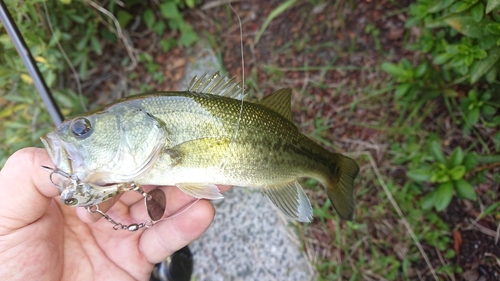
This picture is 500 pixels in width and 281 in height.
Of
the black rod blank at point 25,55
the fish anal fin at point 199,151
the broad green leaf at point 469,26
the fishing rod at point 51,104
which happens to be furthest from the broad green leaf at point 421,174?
the black rod blank at point 25,55

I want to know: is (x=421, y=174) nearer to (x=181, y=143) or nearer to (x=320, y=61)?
(x=320, y=61)

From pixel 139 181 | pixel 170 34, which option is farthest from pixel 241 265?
pixel 170 34

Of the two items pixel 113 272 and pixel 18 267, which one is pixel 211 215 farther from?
pixel 18 267

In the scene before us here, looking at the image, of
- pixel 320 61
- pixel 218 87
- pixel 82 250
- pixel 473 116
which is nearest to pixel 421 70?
pixel 473 116

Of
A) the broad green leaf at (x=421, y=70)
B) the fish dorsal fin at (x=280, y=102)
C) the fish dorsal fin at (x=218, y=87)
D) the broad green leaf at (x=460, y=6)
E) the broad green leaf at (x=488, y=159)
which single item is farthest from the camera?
the broad green leaf at (x=421, y=70)

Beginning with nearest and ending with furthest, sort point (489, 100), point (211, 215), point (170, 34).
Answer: point (211, 215), point (489, 100), point (170, 34)

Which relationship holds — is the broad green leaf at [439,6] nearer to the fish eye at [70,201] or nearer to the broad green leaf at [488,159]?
the broad green leaf at [488,159]

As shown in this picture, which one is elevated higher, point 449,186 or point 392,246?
point 449,186
